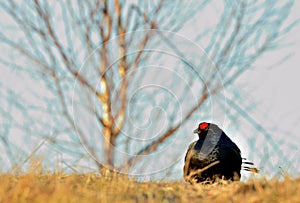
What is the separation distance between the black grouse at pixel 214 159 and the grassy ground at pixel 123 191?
1566mm

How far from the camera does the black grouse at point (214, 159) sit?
514cm

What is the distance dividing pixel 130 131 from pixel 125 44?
5.46ft

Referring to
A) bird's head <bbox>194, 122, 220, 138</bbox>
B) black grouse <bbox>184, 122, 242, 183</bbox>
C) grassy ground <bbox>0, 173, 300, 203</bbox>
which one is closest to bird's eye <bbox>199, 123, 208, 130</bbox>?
bird's head <bbox>194, 122, 220, 138</bbox>

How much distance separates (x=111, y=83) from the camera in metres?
8.12

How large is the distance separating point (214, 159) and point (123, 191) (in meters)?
2.37

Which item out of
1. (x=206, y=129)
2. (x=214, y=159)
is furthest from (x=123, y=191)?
(x=206, y=129)

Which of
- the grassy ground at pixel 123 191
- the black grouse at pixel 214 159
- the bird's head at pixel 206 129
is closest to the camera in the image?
the grassy ground at pixel 123 191

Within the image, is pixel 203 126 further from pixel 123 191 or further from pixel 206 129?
pixel 123 191

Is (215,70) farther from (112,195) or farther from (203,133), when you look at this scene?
(112,195)

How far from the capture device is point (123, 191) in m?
3.09

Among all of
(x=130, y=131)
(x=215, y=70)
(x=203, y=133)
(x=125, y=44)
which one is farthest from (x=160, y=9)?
(x=203, y=133)

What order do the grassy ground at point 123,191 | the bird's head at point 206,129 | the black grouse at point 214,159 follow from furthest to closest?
1. the bird's head at point 206,129
2. the black grouse at point 214,159
3. the grassy ground at point 123,191

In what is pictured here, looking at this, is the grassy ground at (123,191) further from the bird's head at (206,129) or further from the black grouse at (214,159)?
the bird's head at (206,129)

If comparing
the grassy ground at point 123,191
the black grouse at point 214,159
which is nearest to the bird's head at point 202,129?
the black grouse at point 214,159
